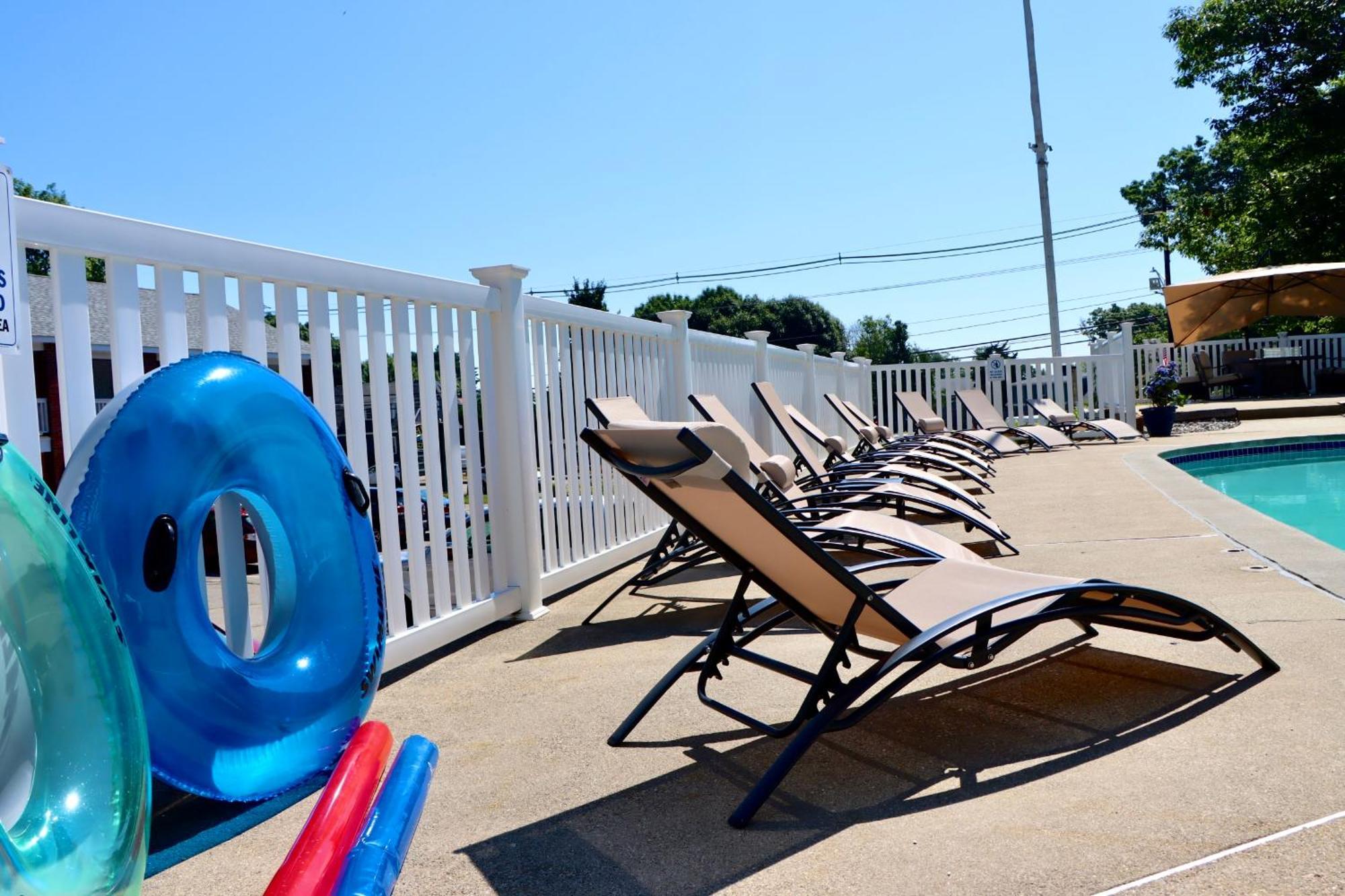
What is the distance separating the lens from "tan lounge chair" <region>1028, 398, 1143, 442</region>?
43.2 ft

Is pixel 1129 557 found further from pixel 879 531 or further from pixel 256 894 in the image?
pixel 256 894

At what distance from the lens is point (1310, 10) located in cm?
2070

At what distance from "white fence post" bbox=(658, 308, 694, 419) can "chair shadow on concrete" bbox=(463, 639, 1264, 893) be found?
12.7 feet

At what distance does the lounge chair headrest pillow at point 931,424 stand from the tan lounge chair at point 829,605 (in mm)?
9528

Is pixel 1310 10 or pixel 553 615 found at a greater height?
pixel 1310 10

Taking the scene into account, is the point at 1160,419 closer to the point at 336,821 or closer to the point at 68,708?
the point at 336,821

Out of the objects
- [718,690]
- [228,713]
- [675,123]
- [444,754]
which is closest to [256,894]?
[228,713]

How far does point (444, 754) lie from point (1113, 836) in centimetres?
155

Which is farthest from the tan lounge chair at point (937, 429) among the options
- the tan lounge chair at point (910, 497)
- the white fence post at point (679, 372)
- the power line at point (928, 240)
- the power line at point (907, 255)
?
the power line at point (907, 255)

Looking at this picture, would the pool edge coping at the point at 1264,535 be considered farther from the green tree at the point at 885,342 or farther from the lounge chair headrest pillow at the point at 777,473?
the green tree at the point at 885,342

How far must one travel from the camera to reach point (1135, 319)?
254 feet

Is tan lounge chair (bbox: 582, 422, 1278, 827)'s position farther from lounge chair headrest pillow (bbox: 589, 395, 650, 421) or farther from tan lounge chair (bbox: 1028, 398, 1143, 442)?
tan lounge chair (bbox: 1028, 398, 1143, 442)

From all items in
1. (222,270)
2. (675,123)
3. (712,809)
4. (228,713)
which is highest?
(675,123)

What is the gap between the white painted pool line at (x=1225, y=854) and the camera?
1.59 meters
